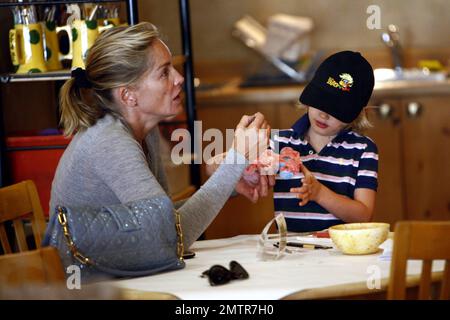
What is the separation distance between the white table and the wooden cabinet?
229cm

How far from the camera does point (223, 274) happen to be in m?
1.80

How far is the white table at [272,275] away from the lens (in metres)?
1.71

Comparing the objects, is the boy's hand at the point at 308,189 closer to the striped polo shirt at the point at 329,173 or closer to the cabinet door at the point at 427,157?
the striped polo shirt at the point at 329,173

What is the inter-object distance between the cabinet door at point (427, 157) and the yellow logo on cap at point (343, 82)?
2.05m

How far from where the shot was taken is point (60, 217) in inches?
71.1

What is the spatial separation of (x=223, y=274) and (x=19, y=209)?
30.9 inches

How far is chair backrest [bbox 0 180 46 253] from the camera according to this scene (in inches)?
91.7

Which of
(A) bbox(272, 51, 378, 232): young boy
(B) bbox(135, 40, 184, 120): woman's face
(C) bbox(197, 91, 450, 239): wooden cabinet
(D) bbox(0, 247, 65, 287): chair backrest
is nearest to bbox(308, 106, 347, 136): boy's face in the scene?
(A) bbox(272, 51, 378, 232): young boy

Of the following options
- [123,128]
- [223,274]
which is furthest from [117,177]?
[223,274]

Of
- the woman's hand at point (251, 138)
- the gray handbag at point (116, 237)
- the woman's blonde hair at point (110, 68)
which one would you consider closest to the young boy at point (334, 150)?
the woman's hand at point (251, 138)

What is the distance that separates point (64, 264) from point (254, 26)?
3.64m
